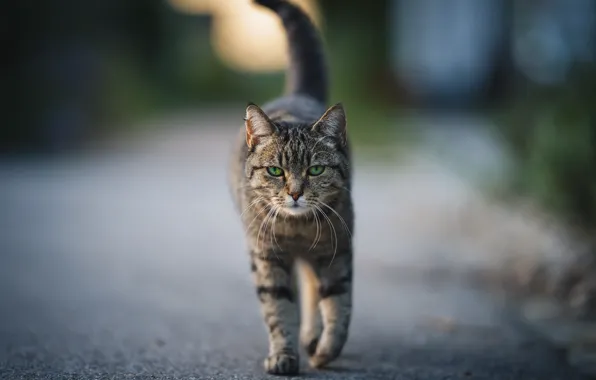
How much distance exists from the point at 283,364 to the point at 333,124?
99cm

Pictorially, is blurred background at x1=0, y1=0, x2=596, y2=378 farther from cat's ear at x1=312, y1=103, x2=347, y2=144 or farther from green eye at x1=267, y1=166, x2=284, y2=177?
green eye at x1=267, y1=166, x2=284, y2=177

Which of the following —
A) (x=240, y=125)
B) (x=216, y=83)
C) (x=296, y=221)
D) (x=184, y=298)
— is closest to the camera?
(x=296, y=221)

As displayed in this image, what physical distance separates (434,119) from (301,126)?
9.84 m

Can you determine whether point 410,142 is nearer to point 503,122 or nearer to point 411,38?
point 503,122

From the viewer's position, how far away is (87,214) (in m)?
7.32

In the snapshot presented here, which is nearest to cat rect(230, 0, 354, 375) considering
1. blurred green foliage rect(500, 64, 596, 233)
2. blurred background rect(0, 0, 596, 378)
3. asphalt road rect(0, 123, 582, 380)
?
asphalt road rect(0, 123, 582, 380)

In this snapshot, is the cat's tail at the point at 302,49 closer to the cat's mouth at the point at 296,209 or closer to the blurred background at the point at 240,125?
the blurred background at the point at 240,125

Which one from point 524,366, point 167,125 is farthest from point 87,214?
point 167,125

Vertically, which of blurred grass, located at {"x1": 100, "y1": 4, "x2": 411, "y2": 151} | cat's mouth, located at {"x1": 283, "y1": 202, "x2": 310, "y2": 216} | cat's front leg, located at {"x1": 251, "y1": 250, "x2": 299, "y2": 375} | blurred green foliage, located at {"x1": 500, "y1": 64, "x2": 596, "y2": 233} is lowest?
cat's front leg, located at {"x1": 251, "y1": 250, "x2": 299, "y2": 375}

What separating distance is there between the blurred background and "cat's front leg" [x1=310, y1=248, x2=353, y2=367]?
1.27 meters

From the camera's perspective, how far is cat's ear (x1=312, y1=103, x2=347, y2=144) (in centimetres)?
329

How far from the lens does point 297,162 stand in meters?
3.26

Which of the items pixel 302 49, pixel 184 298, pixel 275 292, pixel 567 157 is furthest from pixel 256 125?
pixel 567 157

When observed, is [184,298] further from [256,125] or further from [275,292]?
[256,125]
